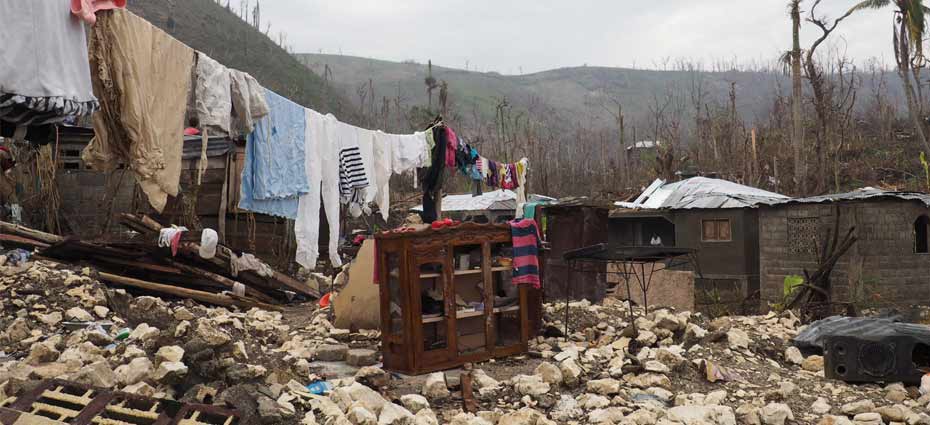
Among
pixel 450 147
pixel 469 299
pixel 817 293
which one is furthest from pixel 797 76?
pixel 469 299

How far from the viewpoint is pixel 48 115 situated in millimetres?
3516

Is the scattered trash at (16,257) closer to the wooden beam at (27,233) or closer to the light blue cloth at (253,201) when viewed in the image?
the wooden beam at (27,233)

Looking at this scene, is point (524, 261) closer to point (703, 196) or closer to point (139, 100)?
point (139, 100)

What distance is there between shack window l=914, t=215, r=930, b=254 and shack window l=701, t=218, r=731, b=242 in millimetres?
3746

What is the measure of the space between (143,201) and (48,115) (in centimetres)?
949

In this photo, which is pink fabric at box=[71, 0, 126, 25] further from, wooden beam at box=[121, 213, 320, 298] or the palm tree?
the palm tree

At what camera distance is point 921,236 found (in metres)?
14.4

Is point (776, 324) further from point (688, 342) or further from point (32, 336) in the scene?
point (32, 336)

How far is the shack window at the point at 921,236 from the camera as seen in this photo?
46.8 feet

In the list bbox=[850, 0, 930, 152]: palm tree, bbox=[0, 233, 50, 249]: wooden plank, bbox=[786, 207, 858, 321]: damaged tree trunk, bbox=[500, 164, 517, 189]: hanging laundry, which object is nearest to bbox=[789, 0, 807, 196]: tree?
bbox=[850, 0, 930, 152]: palm tree

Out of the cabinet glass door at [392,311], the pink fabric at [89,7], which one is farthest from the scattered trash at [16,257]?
the pink fabric at [89,7]

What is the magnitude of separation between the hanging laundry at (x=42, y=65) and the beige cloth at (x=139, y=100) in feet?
0.94

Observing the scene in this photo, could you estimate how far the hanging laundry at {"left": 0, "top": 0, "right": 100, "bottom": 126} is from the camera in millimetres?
3189

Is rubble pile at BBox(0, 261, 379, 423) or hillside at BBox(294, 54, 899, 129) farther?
hillside at BBox(294, 54, 899, 129)
